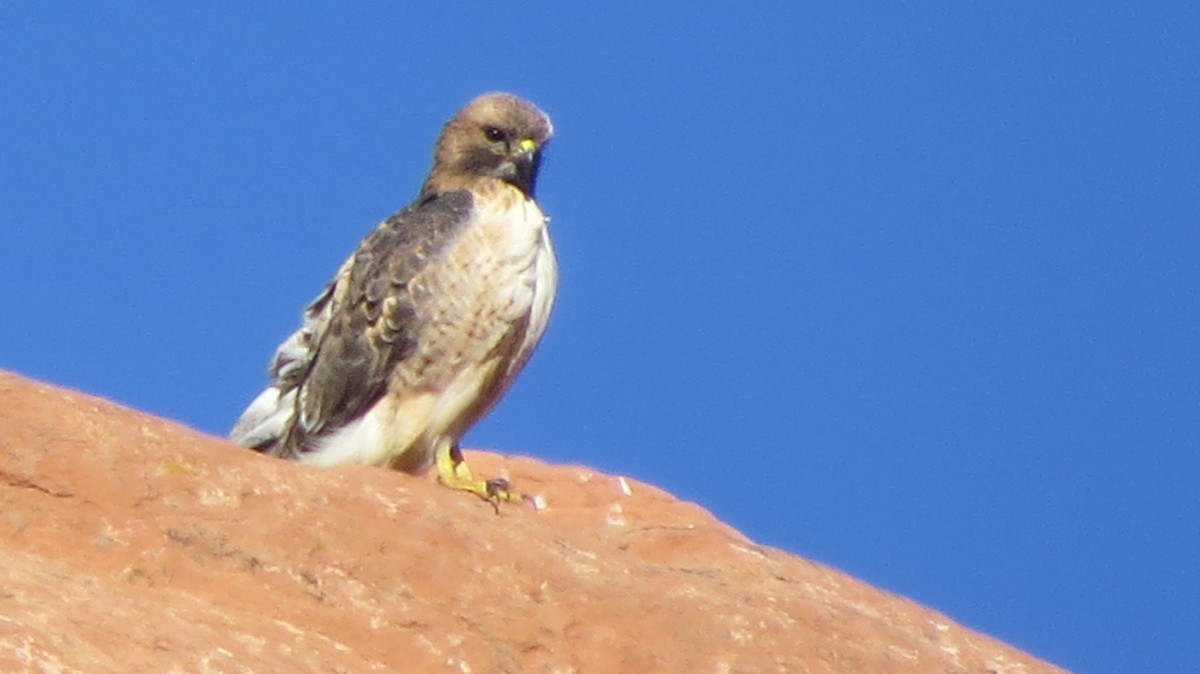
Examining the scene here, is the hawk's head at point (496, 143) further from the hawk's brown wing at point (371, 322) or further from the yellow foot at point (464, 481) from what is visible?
the yellow foot at point (464, 481)

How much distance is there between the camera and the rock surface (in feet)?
15.9

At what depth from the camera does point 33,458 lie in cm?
542

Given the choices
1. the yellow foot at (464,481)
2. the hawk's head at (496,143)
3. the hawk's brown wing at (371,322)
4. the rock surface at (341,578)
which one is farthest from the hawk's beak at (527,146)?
the rock surface at (341,578)

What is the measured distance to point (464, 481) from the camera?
776cm

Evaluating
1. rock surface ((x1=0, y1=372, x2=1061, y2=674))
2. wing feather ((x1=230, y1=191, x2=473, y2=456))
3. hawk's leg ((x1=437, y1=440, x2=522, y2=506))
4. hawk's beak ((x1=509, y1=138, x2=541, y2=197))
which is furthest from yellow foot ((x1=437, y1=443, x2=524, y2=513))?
rock surface ((x1=0, y1=372, x2=1061, y2=674))

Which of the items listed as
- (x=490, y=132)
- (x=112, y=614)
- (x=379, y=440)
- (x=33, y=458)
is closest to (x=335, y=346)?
(x=379, y=440)

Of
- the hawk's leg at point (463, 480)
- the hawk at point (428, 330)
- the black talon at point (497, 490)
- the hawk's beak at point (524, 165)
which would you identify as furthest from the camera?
the hawk's beak at point (524, 165)

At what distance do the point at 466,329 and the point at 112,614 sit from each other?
3.51 metres

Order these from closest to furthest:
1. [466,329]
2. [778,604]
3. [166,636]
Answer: [166,636] < [778,604] < [466,329]

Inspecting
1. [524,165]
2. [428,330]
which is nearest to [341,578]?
[428,330]

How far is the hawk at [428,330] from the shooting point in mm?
7941

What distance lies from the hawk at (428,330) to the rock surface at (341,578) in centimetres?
179

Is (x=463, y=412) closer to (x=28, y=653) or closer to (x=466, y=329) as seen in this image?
(x=466, y=329)

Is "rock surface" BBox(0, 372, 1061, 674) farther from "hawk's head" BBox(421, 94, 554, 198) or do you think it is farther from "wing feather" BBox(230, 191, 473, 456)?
"hawk's head" BBox(421, 94, 554, 198)
